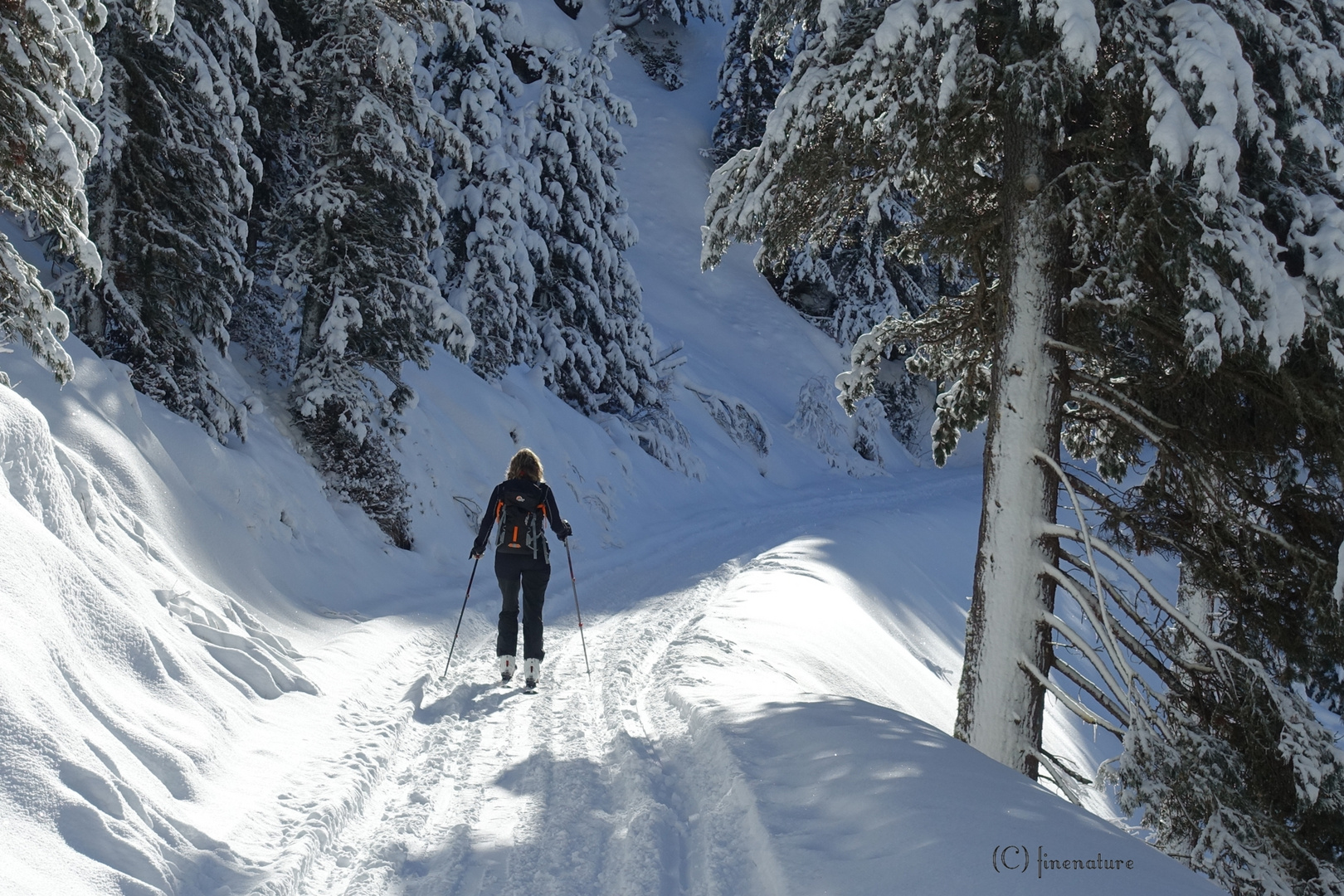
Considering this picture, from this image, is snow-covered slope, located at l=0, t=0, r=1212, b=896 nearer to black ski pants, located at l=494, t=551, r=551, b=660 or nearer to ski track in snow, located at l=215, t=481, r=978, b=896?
ski track in snow, located at l=215, t=481, r=978, b=896

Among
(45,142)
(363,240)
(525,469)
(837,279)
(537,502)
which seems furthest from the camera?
(837,279)

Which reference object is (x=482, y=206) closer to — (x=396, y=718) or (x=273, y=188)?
(x=273, y=188)

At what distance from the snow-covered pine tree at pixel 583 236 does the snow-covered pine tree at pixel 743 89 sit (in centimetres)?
1934

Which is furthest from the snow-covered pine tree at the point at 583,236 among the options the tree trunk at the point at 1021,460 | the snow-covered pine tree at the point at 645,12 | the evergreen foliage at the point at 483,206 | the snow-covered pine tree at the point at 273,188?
the snow-covered pine tree at the point at 645,12

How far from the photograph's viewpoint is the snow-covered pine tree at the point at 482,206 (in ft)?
57.1

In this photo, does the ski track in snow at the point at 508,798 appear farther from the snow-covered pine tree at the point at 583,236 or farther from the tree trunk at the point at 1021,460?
the snow-covered pine tree at the point at 583,236

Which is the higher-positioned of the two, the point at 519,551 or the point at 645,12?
the point at 645,12

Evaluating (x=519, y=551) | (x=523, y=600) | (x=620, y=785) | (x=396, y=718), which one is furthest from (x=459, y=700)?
(x=620, y=785)

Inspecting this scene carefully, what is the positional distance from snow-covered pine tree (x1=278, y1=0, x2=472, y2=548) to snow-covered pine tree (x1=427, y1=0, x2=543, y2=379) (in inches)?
201

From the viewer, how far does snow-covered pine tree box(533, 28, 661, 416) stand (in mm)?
20328

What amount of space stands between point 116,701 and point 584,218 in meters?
17.3

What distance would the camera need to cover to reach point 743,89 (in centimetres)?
4122

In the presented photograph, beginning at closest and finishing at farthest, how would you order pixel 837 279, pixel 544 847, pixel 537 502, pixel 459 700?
1. pixel 544 847
2. pixel 459 700
3. pixel 537 502
4. pixel 837 279

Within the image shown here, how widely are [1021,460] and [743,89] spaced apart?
38.5 meters
